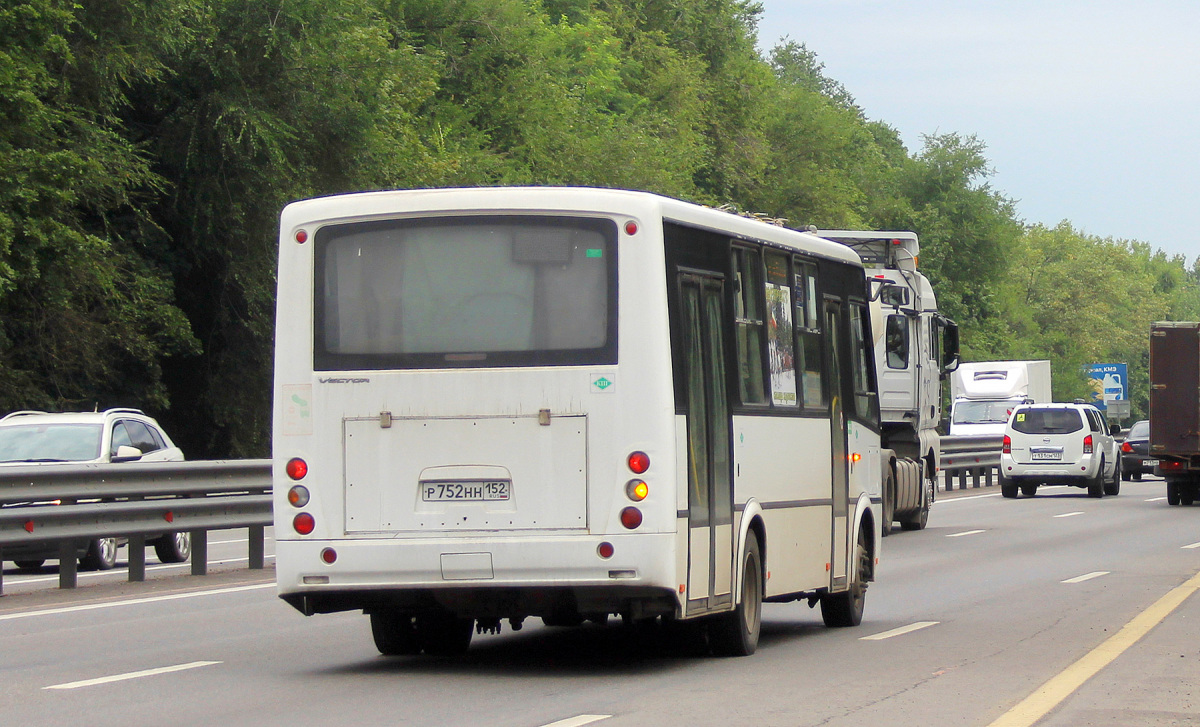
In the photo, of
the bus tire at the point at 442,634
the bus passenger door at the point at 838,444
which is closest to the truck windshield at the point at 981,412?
the bus passenger door at the point at 838,444

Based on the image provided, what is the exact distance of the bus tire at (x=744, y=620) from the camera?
11453mm

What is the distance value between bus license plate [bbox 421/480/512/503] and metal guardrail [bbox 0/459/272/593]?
6.68 m

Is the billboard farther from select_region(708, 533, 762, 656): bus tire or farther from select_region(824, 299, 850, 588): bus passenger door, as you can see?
select_region(708, 533, 762, 656): bus tire

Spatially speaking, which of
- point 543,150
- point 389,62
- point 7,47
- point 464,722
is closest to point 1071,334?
point 543,150

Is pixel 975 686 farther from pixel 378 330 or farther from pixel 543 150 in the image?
pixel 543 150

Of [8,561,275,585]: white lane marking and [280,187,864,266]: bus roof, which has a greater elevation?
[280,187,864,266]: bus roof

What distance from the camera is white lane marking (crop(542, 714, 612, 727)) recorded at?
8578mm

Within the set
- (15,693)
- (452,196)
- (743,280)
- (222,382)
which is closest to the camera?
(15,693)

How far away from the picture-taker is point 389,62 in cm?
3934

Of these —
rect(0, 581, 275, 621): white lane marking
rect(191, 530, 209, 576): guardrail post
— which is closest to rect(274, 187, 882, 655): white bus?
rect(0, 581, 275, 621): white lane marking

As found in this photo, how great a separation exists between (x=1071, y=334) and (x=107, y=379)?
10740 centimetres

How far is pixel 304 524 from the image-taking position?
10391mm

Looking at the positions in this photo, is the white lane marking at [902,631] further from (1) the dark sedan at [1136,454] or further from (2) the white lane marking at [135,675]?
(1) the dark sedan at [1136,454]

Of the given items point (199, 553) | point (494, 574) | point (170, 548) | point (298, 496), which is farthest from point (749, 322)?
point (170, 548)
